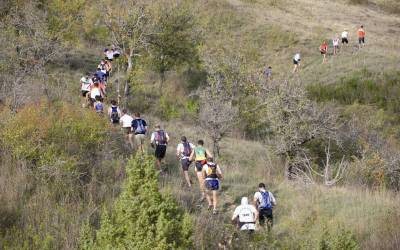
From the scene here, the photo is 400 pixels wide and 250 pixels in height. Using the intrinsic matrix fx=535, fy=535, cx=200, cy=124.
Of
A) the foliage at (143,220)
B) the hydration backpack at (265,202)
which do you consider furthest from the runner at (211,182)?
the foliage at (143,220)

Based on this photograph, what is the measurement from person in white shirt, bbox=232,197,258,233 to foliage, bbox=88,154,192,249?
426cm

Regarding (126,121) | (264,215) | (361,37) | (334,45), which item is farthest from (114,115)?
(361,37)

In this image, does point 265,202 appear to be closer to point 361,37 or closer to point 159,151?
point 159,151

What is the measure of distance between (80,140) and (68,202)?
8.71ft

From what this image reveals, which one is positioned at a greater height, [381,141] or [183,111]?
[183,111]

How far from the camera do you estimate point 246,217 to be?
37.7 ft

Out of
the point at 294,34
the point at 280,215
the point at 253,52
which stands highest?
the point at 294,34

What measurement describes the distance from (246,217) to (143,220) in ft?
16.3

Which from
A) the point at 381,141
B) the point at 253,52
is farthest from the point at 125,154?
the point at 253,52

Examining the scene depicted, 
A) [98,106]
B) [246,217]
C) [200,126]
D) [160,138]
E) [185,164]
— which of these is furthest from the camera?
[200,126]

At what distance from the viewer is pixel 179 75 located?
38.5 m

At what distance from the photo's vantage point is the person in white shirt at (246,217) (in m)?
11.4

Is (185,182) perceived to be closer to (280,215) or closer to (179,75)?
(280,215)

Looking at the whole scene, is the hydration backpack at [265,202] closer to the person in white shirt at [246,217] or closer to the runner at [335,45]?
the person in white shirt at [246,217]
